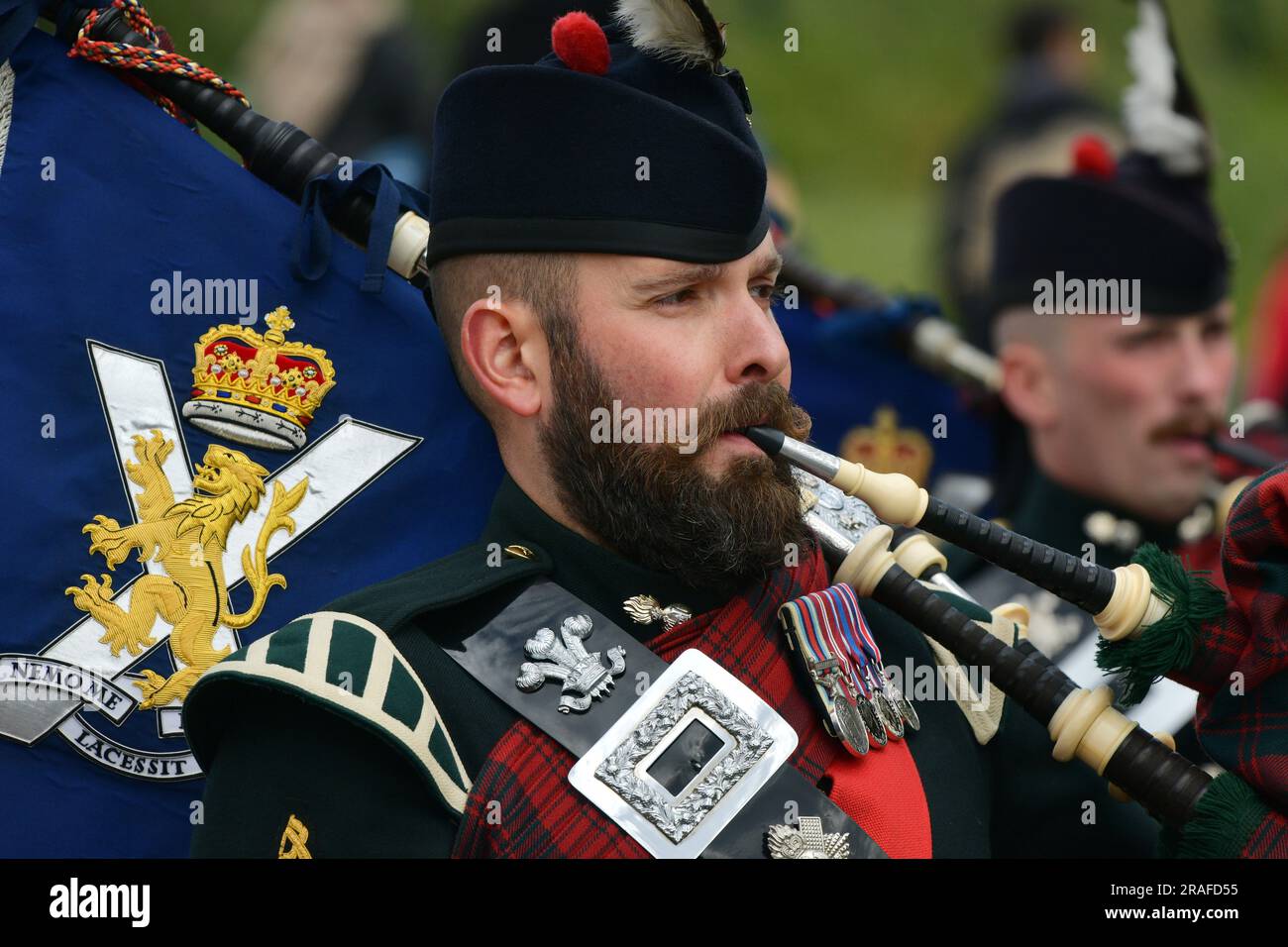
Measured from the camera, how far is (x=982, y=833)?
3.13 m

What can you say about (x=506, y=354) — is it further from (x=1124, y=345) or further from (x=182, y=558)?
(x=1124, y=345)

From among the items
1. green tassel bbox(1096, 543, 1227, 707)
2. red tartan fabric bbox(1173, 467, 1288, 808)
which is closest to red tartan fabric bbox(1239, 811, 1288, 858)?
red tartan fabric bbox(1173, 467, 1288, 808)

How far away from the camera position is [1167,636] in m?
2.84

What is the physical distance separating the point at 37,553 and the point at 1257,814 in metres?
2.14

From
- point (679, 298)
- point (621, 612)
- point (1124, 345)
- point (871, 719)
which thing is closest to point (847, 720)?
point (871, 719)

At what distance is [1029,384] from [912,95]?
796 centimetres

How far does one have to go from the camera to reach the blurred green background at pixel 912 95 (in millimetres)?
12375

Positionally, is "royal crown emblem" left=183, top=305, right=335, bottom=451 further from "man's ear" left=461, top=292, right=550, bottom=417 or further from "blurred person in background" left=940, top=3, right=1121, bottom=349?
"blurred person in background" left=940, top=3, right=1121, bottom=349

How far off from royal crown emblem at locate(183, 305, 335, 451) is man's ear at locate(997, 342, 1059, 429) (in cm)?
338

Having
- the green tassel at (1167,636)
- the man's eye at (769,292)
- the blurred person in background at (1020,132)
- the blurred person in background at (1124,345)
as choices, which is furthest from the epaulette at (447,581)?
the blurred person in background at (1020,132)

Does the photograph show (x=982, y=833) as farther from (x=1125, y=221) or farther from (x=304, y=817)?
(x=1125, y=221)

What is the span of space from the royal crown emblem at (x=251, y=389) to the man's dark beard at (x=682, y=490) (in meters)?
0.60

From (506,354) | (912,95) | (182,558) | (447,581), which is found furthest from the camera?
(912,95)

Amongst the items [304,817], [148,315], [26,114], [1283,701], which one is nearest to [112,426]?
[148,315]
